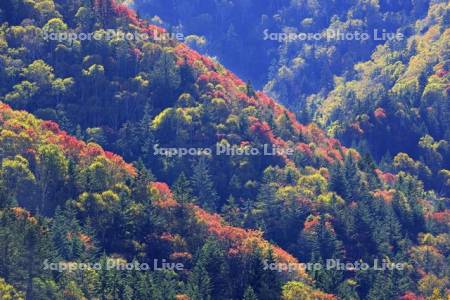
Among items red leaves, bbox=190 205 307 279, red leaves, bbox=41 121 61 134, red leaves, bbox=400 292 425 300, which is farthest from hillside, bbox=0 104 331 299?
red leaves, bbox=400 292 425 300

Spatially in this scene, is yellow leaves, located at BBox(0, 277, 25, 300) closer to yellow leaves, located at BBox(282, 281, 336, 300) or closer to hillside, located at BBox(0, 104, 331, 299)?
hillside, located at BBox(0, 104, 331, 299)

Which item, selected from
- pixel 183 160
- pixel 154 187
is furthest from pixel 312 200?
pixel 154 187

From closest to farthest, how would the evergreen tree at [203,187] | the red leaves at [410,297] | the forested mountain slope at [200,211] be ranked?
the forested mountain slope at [200,211] → the red leaves at [410,297] → the evergreen tree at [203,187]

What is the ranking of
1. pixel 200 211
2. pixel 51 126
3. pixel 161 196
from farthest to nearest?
pixel 51 126, pixel 200 211, pixel 161 196

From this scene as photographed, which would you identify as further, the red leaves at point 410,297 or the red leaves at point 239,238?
the red leaves at point 410,297

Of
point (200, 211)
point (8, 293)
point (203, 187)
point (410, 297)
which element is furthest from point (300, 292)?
point (203, 187)

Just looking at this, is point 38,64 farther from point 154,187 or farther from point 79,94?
point 154,187

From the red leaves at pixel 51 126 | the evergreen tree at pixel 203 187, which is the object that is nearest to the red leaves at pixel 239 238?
the evergreen tree at pixel 203 187

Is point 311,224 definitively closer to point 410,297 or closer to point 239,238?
point 410,297

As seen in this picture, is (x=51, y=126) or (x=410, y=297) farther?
(x=410, y=297)

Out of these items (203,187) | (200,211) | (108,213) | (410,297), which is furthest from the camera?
(203,187)

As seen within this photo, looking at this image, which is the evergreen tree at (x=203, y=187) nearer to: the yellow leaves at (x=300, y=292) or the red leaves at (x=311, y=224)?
the red leaves at (x=311, y=224)
